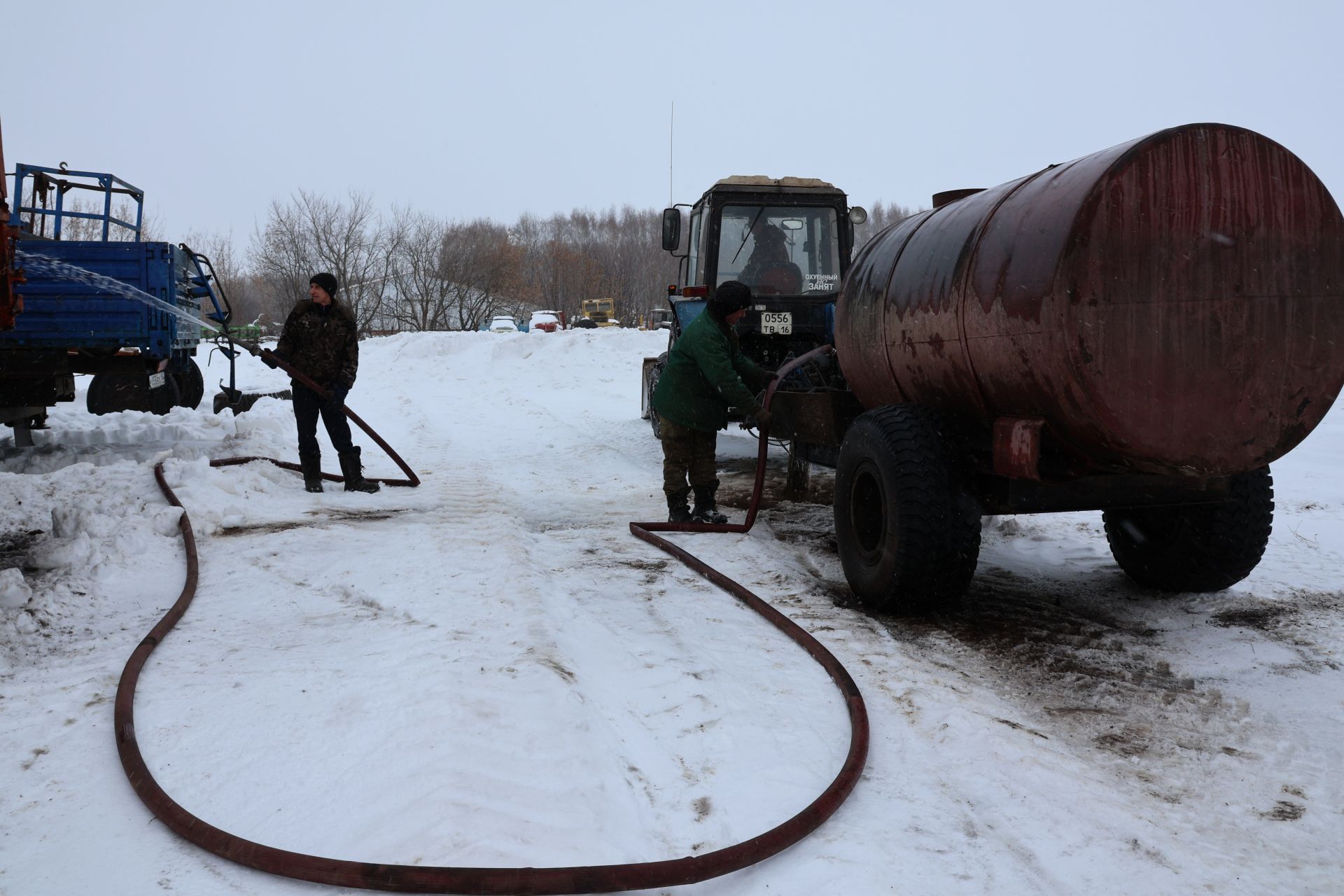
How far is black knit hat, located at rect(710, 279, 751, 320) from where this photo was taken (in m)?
6.08

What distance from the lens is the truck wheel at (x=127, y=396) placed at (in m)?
10.9

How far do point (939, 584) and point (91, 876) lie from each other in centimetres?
326

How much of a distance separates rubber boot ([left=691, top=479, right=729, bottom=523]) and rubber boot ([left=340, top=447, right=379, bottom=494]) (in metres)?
2.58

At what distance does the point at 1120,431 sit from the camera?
11.5 feet

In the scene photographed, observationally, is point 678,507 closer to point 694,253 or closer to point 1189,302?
point 694,253

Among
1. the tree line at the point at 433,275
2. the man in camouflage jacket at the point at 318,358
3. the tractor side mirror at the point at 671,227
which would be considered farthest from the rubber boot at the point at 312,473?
the tree line at the point at 433,275

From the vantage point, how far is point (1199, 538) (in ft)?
14.6

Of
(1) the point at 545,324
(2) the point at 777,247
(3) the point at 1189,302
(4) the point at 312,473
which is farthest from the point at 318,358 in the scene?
(1) the point at 545,324

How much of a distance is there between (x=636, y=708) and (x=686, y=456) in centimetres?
336

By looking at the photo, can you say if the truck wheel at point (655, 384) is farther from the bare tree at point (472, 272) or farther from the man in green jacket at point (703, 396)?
the bare tree at point (472, 272)

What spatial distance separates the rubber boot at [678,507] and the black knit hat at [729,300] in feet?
4.11

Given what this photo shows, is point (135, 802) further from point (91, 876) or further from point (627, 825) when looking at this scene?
point (627, 825)

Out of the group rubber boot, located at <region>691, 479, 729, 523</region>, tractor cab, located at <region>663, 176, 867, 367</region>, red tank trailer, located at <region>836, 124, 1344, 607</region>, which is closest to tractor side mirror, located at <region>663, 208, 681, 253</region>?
tractor cab, located at <region>663, 176, 867, 367</region>

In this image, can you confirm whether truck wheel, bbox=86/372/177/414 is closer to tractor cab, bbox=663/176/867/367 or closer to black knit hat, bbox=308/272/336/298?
black knit hat, bbox=308/272/336/298
